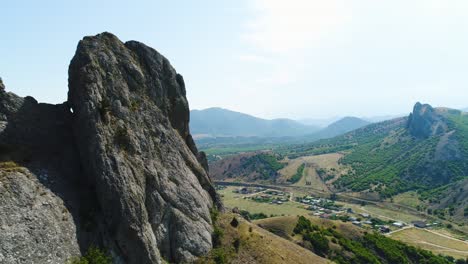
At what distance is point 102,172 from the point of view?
149 feet

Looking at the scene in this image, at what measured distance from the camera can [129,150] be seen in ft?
166

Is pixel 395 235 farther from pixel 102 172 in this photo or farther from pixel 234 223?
pixel 102 172

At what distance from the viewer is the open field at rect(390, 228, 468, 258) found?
160 m

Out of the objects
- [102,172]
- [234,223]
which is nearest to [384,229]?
[234,223]

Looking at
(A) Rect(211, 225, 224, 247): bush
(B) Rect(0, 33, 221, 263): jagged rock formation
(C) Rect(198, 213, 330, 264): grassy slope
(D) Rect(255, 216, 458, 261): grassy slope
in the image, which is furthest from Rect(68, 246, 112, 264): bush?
(D) Rect(255, 216, 458, 261): grassy slope

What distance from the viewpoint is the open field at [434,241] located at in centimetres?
→ 16050

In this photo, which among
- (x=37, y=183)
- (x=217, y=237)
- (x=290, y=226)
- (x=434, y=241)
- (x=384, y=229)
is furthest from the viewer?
(x=384, y=229)

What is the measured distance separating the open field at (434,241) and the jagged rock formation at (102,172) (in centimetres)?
14569

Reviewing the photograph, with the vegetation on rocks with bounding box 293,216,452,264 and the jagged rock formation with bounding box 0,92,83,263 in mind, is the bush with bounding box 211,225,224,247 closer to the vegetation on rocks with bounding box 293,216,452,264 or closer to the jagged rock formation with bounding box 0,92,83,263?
the jagged rock formation with bounding box 0,92,83,263

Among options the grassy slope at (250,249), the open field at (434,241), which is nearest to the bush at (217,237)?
the grassy slope at (250,249)

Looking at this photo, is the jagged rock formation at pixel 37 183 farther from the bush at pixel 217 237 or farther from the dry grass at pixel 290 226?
the dry grass at pixel 290 226

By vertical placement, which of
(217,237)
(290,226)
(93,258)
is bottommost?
(290,226)

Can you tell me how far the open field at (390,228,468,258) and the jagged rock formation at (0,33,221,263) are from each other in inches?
5736

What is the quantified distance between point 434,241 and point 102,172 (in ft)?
598
